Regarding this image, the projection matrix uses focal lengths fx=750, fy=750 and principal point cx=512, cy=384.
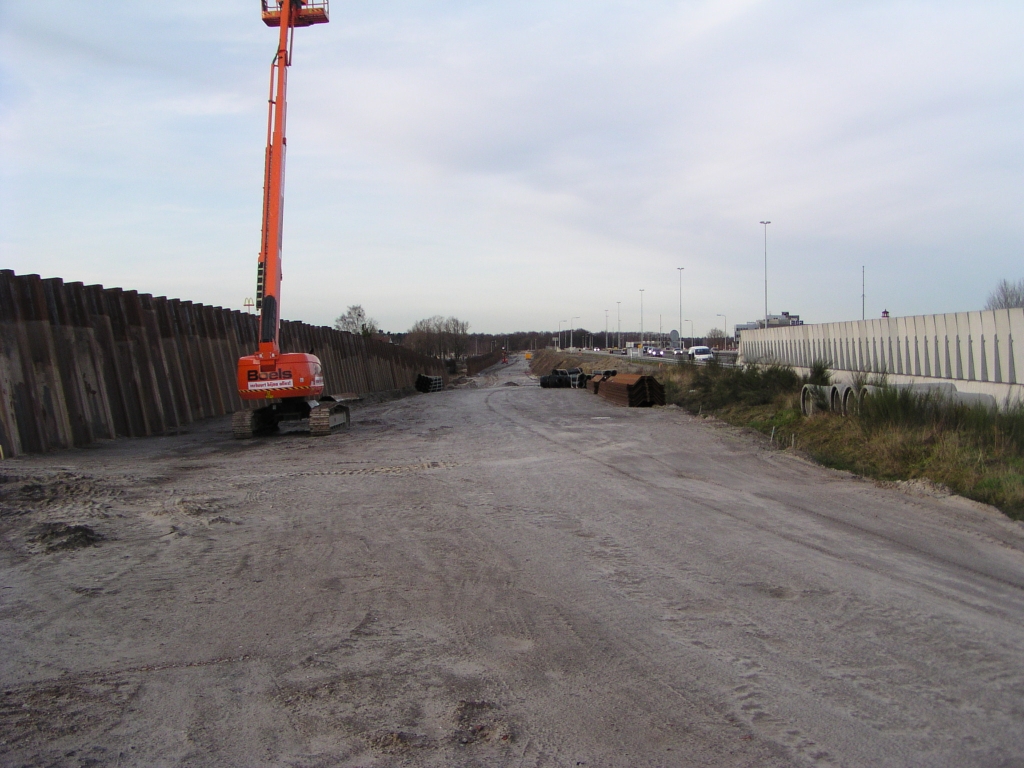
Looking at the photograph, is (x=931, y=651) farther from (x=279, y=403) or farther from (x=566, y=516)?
(x=279, y=403)

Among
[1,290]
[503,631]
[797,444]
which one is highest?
[1,290]

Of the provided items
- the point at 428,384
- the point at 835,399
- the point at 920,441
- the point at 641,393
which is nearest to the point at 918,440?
the point at 920,441

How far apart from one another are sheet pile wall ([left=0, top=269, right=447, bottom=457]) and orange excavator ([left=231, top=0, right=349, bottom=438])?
9.51 ft

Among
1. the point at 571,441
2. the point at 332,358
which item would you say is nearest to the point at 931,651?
the point at 571,441

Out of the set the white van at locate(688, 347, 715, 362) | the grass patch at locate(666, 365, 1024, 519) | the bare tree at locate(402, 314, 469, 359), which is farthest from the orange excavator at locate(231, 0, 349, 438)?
the bare tree at locate(402, 314, 469, 359)

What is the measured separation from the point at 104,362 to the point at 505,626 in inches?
615

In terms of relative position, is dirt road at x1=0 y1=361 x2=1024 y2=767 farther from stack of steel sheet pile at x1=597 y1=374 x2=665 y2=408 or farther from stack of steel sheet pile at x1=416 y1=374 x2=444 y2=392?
stack of steel sheet pile at x1=416 y1=374 x2=444 y2=392

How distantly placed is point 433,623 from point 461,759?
6.00 ft

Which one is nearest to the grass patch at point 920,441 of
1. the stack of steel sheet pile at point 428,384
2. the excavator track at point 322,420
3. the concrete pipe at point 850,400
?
the concrete pipe at point 850,400

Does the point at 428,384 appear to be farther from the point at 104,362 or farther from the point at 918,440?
the point at 918,440

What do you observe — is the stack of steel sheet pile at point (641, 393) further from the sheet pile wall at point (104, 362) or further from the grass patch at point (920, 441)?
the sheet pile wall at point (104, 362)

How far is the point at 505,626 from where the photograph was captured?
5.37 metres

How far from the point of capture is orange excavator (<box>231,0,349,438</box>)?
1778 centimetres

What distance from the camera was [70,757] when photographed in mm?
3666
